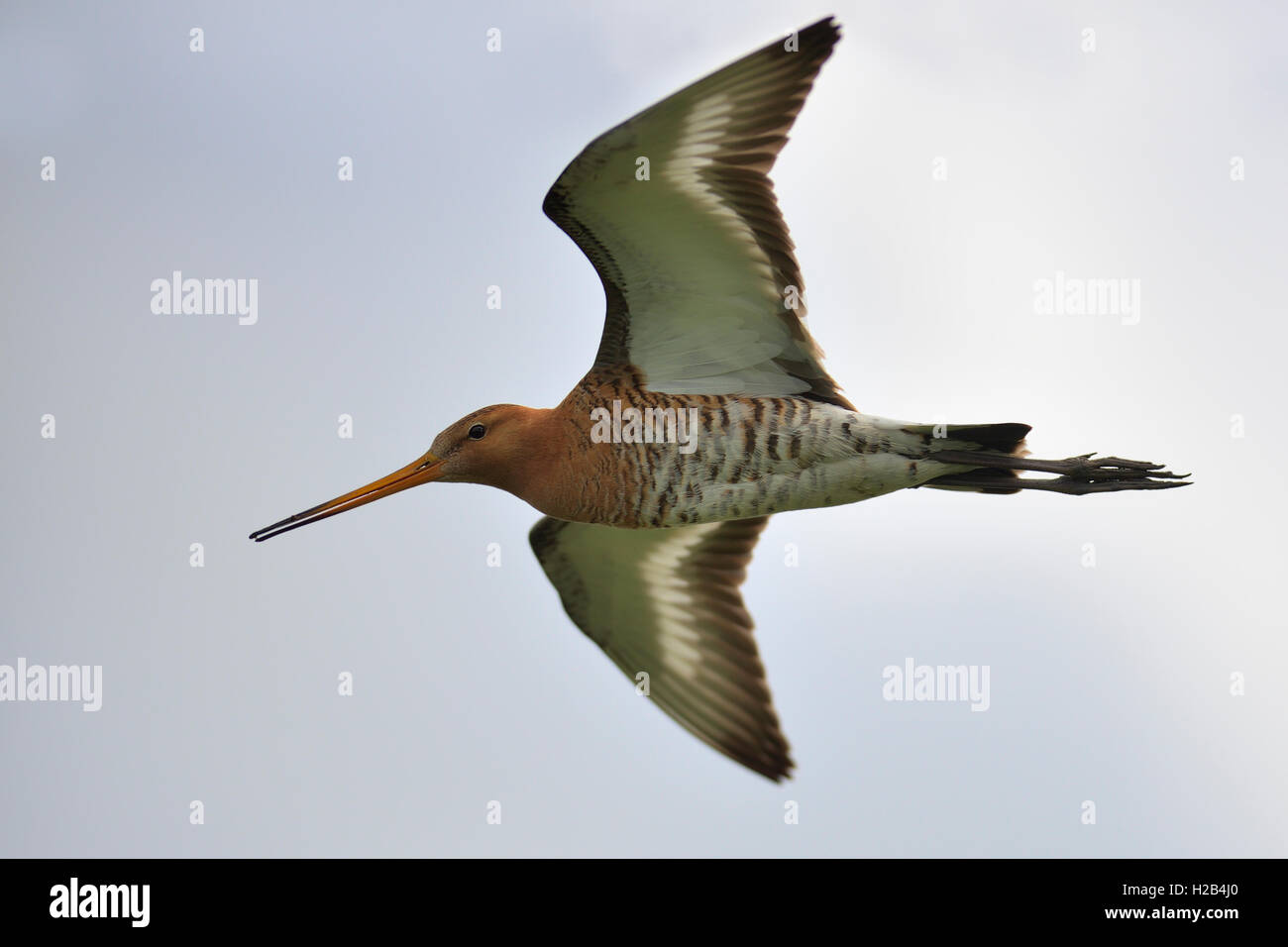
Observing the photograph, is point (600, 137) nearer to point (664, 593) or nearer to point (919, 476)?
point (919, 476)

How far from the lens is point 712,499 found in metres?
9.01

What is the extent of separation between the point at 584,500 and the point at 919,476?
2.12 m

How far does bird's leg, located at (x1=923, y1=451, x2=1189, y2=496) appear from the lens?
892 cm

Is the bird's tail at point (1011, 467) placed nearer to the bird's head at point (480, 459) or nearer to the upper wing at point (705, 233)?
the upper wing at point (705, 233)

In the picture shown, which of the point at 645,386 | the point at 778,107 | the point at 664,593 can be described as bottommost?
the point at 664,593

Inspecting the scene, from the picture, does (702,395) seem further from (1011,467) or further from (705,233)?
(1011,467)

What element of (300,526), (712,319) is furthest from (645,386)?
(300,526)

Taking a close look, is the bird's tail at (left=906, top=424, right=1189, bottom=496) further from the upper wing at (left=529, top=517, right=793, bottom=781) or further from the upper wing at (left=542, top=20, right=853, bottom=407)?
the upper wing at (left=529, top=517, right=793, bottom=781)

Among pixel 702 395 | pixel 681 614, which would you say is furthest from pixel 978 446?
pixel 681 614

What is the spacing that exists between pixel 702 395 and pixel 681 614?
88.6 inches

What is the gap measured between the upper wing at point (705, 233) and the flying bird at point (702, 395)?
0.04 feet

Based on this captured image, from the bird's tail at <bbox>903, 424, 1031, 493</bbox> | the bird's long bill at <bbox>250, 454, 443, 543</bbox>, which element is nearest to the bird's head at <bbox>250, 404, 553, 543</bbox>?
the bird's long bill at <bbox>250, 454, 443, 543</bbox>

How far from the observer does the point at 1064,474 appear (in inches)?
360

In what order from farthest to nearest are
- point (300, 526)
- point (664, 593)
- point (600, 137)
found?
1. point (664, 593)
2. point (300, 526)
3. point (600, 137)
